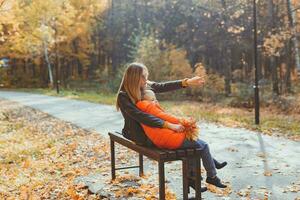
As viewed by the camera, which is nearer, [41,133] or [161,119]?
[161,119]

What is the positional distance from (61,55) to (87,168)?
40.6 m

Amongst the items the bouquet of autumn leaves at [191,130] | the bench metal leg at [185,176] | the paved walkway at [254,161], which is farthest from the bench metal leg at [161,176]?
the paved walkway at [254,161]

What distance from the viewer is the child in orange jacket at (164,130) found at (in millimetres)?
5430

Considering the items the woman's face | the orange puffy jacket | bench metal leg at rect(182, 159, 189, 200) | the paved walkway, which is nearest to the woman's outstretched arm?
the woman's face

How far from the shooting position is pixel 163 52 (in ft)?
95.1

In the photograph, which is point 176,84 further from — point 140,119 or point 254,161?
point 254,161

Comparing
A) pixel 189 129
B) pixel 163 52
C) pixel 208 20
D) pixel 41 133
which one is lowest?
pixel 41 133

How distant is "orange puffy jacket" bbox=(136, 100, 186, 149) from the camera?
5.44m

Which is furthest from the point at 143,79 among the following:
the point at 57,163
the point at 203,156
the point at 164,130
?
the point at 57,163

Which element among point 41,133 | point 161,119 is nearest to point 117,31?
point 41,133

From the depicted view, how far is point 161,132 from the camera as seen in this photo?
5.51m

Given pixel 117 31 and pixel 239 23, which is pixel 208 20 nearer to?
pixel 239 23

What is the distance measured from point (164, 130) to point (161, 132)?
54 millimetres

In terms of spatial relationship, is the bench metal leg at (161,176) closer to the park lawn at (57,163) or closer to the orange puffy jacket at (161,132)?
the orange puffy jacket at (161,132)
